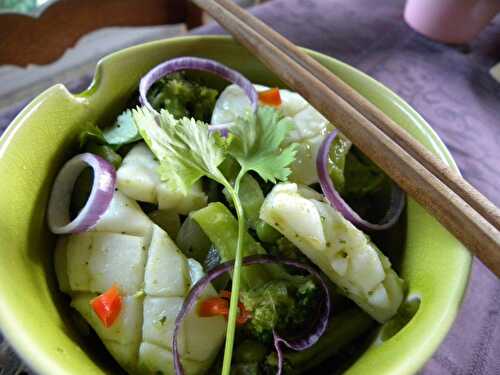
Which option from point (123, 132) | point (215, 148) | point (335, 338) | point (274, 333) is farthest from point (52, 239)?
point (335, 338)

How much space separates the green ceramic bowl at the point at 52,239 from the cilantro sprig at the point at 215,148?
0.18 metres

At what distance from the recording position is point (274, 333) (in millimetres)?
841

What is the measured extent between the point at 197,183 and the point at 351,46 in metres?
1.11

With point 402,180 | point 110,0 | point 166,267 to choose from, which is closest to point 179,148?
point 166,267

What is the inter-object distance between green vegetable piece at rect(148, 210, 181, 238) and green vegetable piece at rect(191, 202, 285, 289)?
0.27ft

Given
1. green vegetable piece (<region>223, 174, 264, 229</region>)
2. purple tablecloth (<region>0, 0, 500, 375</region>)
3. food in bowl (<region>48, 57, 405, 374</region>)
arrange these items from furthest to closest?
1. purple tablecloth (<region>0, 0, 500, 375</region>)
2. green vegetable piece (<region>223, 174, 264, 229</region>)
3. food in bowl (<region>48, 57, 405, 374</region>)

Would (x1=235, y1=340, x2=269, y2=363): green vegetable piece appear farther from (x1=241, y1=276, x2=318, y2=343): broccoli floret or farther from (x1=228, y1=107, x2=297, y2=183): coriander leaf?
(x1=228, y1=107, x2=297, y2=183): coriander leaf

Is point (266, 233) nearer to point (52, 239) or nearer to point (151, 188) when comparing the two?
point (151, 188)

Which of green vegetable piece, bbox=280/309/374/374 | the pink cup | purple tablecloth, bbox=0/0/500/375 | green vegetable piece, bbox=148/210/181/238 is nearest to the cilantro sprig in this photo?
green vegetable piece, bbox=148/210/181/238

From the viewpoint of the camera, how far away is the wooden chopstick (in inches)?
33.1

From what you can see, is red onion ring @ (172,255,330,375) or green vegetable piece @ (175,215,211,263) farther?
green vegetable piece @ (175,215,211,263)

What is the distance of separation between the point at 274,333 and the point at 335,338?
0.14m

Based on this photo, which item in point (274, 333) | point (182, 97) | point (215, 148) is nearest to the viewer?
point (274, 333)

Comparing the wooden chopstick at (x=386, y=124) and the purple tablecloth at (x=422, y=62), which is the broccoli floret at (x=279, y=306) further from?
the purple tablecloth at (x=422, y=62)
